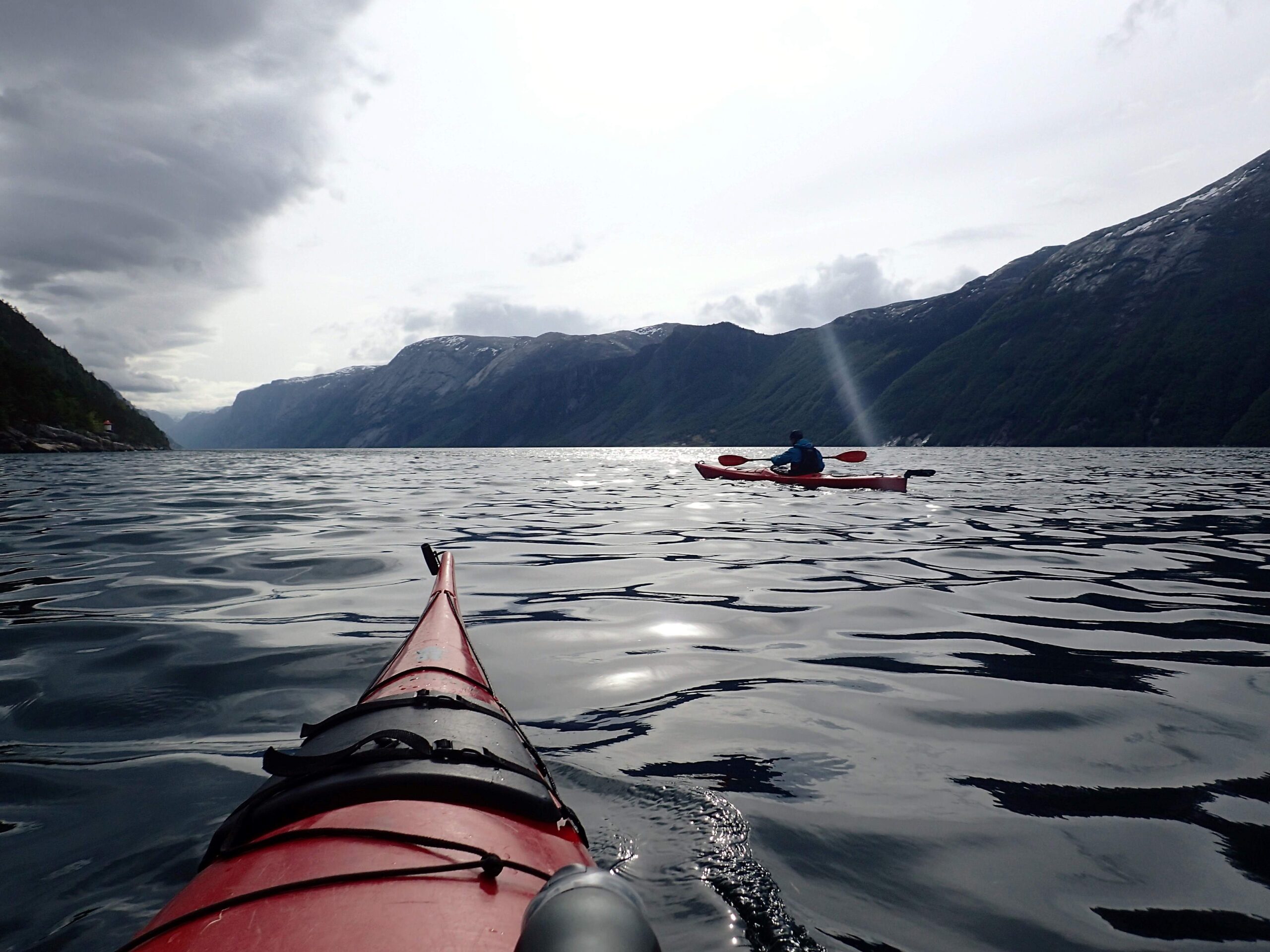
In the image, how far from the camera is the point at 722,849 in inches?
115

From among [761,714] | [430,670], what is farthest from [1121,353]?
[430,670]

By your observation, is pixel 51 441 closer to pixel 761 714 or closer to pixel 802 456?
pixel 802 456

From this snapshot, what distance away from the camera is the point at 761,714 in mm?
4566

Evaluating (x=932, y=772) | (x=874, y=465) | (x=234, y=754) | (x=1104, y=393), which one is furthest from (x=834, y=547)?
(x=1104, y=393)

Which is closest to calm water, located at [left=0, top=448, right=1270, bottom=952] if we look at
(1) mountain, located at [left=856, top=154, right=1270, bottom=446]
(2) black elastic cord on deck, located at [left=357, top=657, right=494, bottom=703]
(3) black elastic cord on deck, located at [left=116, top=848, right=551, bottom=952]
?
(2) black elastic cord on deck, located at [left=357, top=657, right=494, bottom=703]

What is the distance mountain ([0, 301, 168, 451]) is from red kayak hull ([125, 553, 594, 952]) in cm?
7678

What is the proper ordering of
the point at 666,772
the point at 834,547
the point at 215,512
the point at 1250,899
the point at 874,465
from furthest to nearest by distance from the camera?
the point at 874,465
the point at 215,512
the point at 834,547
the point at 666,772
the point at 1250,899

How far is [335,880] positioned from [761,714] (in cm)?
337

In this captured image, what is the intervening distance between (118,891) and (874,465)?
49.9 meters

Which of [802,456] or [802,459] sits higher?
[802,456]

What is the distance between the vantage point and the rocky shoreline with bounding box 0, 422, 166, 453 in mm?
58219

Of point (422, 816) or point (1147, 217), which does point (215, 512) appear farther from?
point (1147, 217)

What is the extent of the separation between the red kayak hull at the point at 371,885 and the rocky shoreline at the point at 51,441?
248 ft

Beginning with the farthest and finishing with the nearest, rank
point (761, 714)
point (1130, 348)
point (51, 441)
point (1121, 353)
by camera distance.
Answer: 1. point (1121, 353)
2. point (1130, 348)
3. point (51, 441)
4. point (761, 714)
